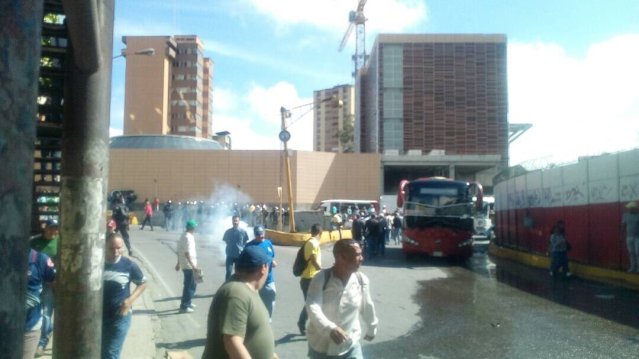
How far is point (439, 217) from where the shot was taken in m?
22.4

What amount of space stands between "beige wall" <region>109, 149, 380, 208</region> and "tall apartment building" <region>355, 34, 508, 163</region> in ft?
29.5

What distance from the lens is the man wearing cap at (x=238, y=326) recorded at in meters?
3.50

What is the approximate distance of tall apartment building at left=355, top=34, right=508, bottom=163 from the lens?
229 ft

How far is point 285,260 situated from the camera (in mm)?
21188

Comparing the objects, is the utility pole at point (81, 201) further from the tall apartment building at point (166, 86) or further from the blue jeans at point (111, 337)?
the tall apartment building at point (166, 86)

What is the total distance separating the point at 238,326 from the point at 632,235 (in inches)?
557

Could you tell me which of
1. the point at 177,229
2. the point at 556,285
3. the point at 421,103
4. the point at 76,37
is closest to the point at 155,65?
the point at 421,103

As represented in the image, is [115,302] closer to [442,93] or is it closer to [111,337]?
[111,337]

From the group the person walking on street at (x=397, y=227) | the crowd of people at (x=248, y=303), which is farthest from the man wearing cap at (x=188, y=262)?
the person walking on street at (x=397, y=227)

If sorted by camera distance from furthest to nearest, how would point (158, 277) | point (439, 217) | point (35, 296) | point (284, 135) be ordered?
point (284, 135) → point (439, 217) → point (158, 277) → point (35, 296)

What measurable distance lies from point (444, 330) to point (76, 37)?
302 inches

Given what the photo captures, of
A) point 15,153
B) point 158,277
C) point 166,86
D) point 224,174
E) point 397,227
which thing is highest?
point 166,86

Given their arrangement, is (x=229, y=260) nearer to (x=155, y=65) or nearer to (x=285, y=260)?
(x=285, y=260)

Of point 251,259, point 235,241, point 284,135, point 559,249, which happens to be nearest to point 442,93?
point 284,135
